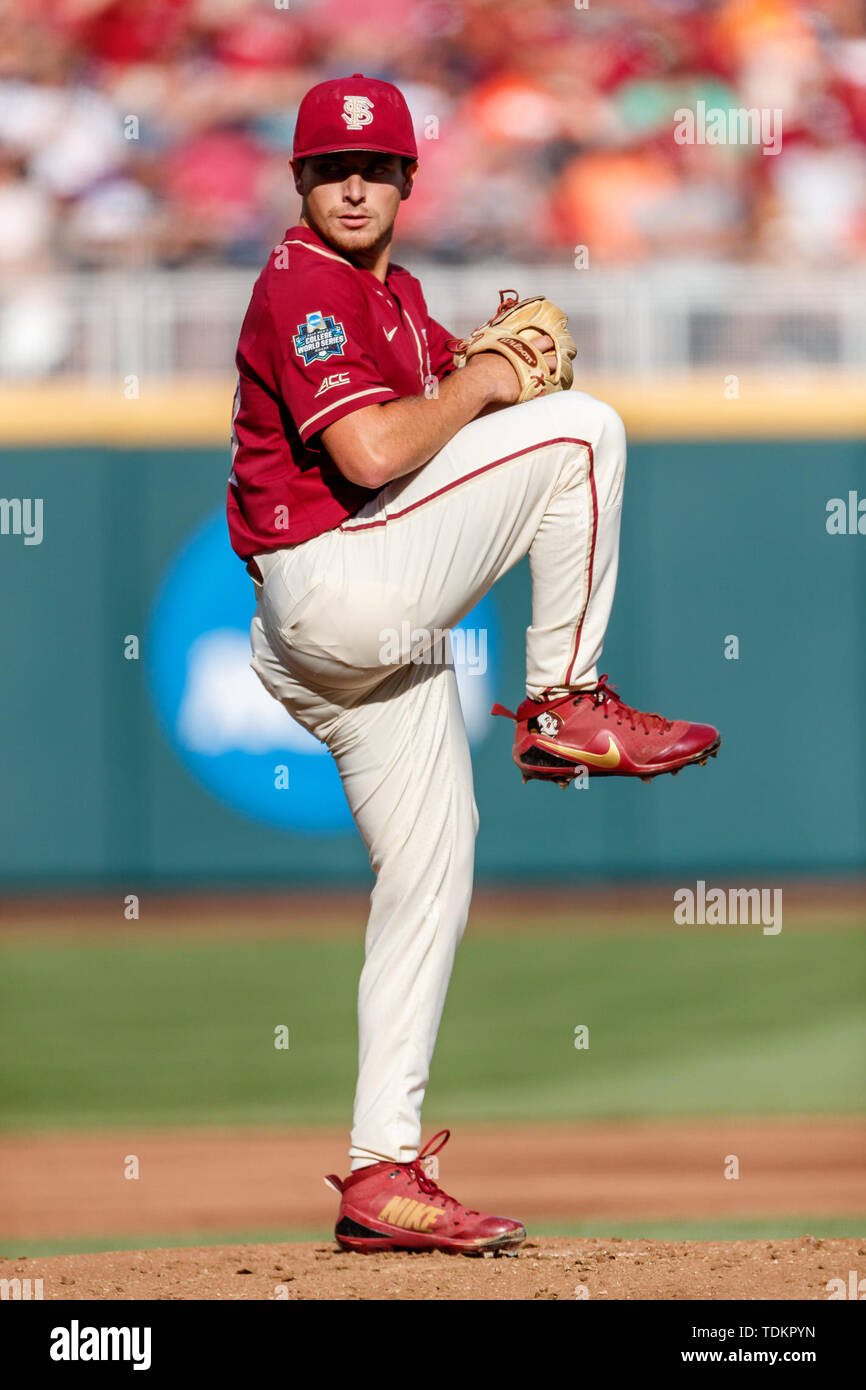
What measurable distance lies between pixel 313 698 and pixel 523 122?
916cm

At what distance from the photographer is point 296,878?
32.1 feet

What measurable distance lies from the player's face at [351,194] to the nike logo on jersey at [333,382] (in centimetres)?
31

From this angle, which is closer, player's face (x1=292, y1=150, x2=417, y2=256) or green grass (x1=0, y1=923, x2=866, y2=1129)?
player's face (x1=292, y1=150, x2=417, y2=256)

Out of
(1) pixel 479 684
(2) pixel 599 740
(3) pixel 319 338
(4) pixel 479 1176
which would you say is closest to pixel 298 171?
(3) pixel 319 338

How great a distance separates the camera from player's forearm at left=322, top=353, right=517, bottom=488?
2.93m

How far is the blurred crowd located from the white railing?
3.18 feet

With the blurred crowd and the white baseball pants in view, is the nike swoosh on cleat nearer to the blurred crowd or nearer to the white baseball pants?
the white baseball pants

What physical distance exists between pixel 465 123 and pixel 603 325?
264cm

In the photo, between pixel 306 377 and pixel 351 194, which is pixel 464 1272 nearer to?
pixel 306 377

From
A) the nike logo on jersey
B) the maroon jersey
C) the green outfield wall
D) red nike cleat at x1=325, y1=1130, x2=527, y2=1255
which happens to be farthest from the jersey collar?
the green outfield wall

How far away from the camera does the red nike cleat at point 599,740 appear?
3098 mm

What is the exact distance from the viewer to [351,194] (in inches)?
123

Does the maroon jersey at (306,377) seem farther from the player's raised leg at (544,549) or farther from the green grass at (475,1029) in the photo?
the green grass at (475,1029)
